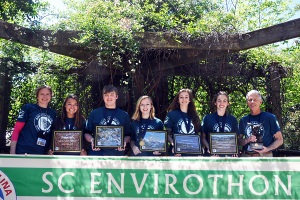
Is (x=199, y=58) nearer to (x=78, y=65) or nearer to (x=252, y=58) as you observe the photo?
(x=252, y=58)

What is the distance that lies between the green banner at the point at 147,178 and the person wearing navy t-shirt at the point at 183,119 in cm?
71

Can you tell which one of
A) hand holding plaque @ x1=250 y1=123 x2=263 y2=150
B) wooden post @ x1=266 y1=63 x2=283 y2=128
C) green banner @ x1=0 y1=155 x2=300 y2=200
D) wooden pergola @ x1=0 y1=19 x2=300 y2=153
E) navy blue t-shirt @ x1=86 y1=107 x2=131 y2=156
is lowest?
green banner @ x1=0 y1=155 x2=300 y2=200

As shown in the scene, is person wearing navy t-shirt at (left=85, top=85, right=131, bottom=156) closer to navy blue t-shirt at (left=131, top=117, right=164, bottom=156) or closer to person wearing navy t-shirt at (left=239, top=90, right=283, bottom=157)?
navy blue t-shirt at (left=131, top=117, right=164, bottom=156)

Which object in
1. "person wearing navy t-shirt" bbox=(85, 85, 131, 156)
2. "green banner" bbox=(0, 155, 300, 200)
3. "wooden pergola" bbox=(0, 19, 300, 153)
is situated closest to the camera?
"green banner" bbox=(0, 155, 300, 200)

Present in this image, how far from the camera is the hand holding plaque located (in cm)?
510

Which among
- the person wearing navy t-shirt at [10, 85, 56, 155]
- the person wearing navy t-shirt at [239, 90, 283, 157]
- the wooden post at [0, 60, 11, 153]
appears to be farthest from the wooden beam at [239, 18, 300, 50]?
the wooden post at [0, 60, 11, 153]

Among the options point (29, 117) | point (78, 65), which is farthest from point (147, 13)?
point (29, 117)

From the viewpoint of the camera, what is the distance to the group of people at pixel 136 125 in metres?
5.14

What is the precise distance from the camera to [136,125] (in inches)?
203

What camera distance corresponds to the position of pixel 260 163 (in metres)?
4.48

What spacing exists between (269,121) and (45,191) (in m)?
2.81

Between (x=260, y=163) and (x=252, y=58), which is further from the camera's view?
(x=252, y=58)

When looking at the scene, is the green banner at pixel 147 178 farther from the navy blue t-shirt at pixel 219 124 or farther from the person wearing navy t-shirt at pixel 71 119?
the navy blue t-shirt at pixel 219 124

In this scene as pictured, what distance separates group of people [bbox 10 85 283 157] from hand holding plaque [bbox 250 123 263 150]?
0.02m
